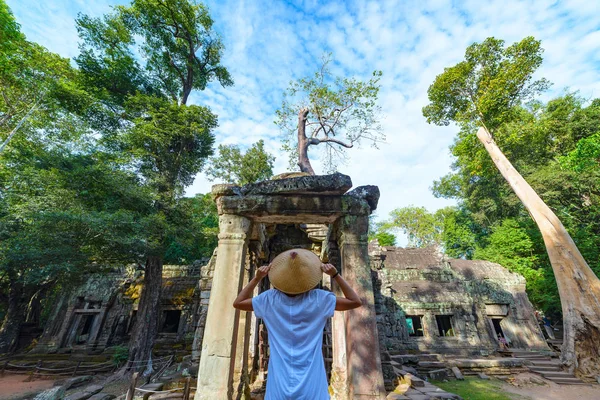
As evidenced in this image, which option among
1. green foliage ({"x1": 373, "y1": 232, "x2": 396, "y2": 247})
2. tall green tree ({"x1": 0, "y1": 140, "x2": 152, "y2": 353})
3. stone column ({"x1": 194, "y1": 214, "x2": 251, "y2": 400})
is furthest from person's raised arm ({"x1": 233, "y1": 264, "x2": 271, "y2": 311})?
green foliage ({"x1": 373, "y1": 232, "x2": 396, "y2": 247})

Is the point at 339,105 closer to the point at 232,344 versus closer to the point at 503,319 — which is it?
the point at 232,344

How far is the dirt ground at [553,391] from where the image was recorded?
751cm

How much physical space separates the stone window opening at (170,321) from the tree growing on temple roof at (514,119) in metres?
17.8

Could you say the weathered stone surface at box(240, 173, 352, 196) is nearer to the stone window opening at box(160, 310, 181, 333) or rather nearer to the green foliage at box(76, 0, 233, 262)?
the green foliage at box(76, 0, 233, 262)

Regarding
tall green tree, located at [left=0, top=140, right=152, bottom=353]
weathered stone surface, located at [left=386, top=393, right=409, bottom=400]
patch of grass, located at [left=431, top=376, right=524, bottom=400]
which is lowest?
patch of grass, located at [left=431, top=376, right=524, bottom=400]

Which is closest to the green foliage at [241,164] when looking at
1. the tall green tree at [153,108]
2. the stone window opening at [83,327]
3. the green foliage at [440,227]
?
the tall green tree at [153,108]

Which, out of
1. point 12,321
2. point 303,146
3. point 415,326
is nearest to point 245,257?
point 303,146

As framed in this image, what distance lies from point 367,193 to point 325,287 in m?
4.20

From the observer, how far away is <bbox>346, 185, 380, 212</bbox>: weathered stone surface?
394cm

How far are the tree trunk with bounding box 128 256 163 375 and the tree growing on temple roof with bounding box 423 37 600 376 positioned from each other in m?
15.7

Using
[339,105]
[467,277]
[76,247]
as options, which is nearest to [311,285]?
[339,105]

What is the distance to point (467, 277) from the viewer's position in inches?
638

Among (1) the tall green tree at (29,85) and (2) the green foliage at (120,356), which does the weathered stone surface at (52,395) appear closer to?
(2) the green foliage at (120,356)

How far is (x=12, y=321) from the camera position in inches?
528
